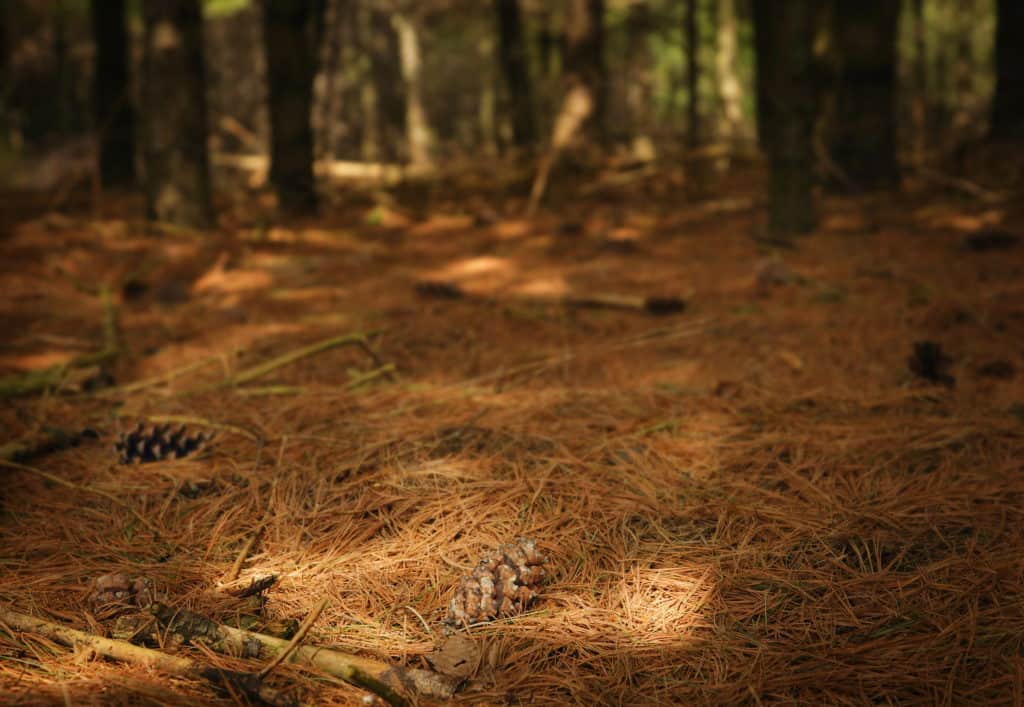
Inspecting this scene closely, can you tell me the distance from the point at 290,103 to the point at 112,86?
2691mm

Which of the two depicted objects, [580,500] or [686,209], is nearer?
[580,500]

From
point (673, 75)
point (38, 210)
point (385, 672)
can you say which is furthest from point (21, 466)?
point (673, 75)

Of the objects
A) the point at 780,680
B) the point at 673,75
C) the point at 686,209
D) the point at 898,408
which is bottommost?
the point at 780,680

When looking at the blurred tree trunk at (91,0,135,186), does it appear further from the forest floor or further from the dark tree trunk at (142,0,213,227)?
the forest floor

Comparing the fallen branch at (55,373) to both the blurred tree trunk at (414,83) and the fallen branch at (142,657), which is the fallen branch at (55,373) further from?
the blurred tree trunk at (414,83)

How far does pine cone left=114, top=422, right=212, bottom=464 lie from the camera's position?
2.55 metres

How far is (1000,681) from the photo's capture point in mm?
1533

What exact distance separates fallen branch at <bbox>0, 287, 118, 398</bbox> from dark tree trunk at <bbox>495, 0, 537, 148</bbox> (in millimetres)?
7195

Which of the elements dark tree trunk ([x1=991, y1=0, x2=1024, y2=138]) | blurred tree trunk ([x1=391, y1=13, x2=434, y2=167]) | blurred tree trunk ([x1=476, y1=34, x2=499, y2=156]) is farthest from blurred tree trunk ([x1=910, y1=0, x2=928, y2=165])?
blurred tree trunk ([x1=391, y1=13, x2=434, y2=167])

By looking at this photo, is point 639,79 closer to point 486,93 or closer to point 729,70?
point 486,93

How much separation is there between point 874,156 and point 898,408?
12.7ft

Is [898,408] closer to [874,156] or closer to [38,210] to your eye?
[874,156]

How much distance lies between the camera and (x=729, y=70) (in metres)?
14.3

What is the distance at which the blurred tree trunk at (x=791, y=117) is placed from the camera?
15.1ft
